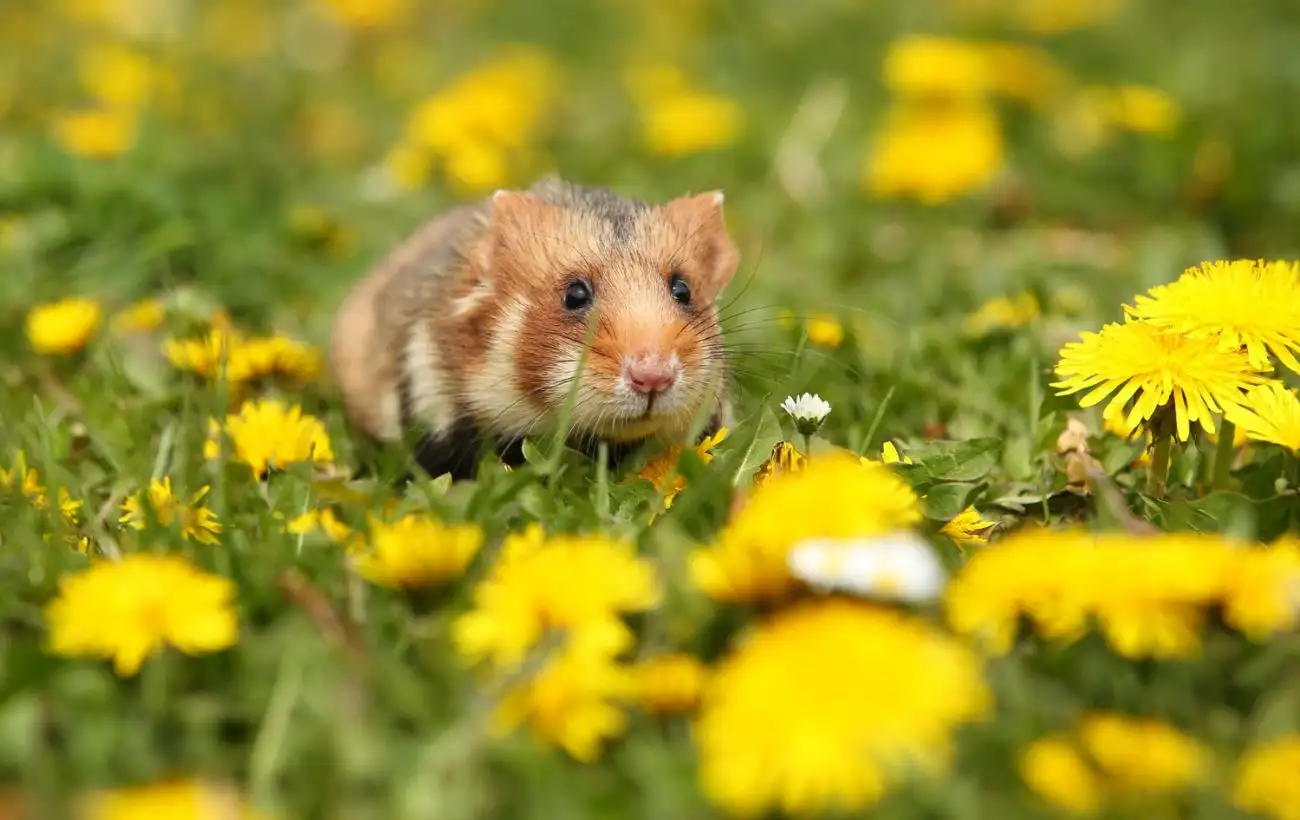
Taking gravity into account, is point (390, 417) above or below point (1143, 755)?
below

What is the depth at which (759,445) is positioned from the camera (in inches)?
128

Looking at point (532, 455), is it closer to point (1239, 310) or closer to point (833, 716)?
point (833, 716)

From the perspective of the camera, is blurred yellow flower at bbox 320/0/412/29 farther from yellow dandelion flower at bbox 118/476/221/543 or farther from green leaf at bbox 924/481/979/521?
green leaf at bbox 924/481/979/521

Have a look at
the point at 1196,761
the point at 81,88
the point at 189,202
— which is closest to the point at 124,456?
the point at 189,202

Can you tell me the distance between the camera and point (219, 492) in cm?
319

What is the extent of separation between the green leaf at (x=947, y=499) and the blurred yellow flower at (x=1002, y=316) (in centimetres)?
116

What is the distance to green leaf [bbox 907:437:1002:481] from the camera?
11.0ft

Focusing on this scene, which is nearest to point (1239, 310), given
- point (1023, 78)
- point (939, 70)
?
point (939, 70)

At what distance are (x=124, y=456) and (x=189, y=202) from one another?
213 centimetres

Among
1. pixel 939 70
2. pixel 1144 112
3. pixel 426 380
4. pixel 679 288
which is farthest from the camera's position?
pixel 939 70

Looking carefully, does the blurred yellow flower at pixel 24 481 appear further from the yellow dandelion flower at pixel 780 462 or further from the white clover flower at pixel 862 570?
the white clover flower at pixel 862 570

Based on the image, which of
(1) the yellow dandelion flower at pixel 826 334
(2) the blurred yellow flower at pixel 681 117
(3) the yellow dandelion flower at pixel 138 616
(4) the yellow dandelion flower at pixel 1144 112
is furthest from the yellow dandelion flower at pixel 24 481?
(4) the yellow dandelion flower at pixel 1144 112

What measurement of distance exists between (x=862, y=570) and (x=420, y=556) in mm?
821

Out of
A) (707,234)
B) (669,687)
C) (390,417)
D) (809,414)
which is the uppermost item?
(707,234)
